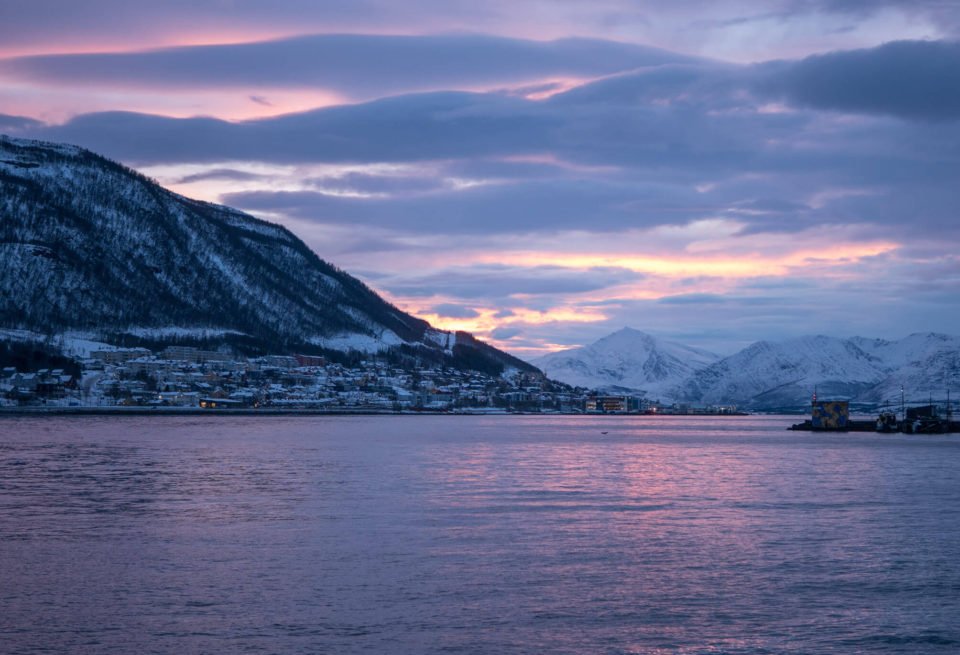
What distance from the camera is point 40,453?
3733 inches

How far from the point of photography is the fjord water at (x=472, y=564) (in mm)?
25812

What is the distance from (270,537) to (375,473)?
35.2 metres

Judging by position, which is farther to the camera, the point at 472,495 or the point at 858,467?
the point at 858,467

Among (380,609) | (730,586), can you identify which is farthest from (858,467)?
(380,609)

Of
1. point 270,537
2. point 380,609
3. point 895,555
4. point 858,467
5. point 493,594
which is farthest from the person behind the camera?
point 858,467

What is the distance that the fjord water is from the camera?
25.8 metres

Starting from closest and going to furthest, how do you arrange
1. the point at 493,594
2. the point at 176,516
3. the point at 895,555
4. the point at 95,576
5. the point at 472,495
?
the point at 493,594, the point at 95,576, the point at 895,555, the point at 176,516, the point at 472,495

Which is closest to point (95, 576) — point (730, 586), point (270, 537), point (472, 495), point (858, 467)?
point (270, 537)

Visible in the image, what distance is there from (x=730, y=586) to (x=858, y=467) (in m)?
65.7

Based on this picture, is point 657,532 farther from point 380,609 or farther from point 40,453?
point 40,453

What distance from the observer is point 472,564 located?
1394 inches

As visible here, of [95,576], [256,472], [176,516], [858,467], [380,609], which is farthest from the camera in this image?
[858,467]

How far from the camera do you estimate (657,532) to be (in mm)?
43781

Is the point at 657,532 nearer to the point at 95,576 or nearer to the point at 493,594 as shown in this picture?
the point at 493,594
